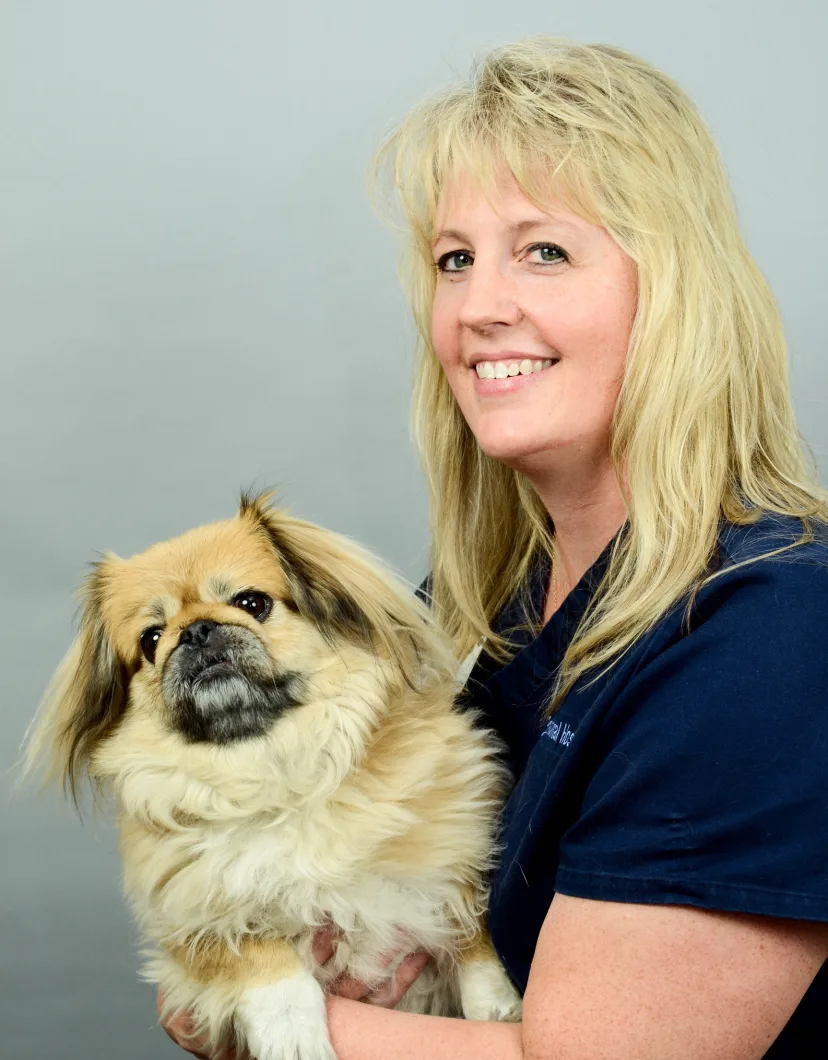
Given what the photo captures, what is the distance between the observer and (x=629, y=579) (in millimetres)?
1608

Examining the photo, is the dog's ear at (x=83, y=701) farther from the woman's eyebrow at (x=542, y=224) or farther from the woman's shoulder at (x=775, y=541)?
the woman's shoulder at (x=775, y=541)

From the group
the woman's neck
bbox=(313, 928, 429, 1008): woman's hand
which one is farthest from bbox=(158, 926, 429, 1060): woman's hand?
the woman's neck

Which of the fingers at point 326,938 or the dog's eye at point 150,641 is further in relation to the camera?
the dog's eye at point 150,641

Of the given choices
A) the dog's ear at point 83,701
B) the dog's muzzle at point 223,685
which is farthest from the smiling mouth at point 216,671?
the dog's ear at point 83,701

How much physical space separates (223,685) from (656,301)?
2.52ft

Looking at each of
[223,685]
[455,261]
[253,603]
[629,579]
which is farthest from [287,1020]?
[455,261]

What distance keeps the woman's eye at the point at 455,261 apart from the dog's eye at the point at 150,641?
2.21 feet

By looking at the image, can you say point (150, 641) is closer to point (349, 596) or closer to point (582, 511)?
point (349, 596)

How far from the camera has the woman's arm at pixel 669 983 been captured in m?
1.29

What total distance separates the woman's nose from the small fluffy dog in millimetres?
446

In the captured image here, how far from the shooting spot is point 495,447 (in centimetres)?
173

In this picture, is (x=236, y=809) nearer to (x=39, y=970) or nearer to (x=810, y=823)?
(x=810, y=823)

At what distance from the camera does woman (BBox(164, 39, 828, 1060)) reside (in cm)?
131

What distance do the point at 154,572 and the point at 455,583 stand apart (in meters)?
0.53
